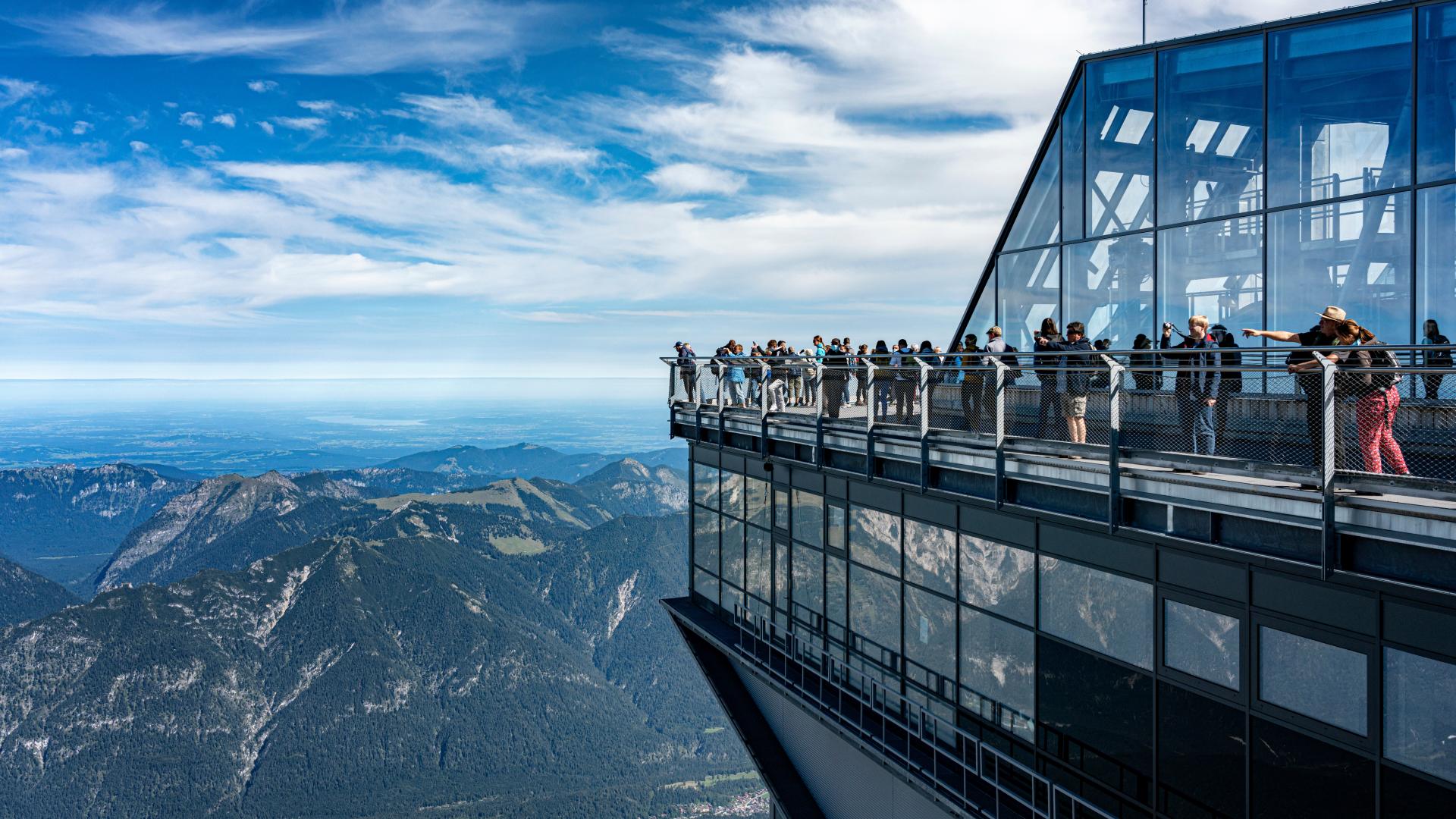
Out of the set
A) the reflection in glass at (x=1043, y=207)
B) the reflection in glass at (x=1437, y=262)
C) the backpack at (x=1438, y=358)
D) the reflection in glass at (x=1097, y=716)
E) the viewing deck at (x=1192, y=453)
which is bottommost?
the reflection in glass at (x=1097, y=716)

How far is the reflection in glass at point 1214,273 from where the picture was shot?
1831cm

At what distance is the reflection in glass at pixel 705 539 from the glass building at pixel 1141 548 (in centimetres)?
9

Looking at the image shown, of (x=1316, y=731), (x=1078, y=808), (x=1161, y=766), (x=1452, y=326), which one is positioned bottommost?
(x=1078, y=808)

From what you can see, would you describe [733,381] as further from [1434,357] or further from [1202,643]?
[1434,357]

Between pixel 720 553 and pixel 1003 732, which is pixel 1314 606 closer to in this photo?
pixel 1003 732

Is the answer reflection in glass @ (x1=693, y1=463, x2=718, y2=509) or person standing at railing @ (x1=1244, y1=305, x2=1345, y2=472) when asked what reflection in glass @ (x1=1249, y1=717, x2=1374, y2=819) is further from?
reflection in glass @ (x1=693, y1=463, x2=718, y2=509)

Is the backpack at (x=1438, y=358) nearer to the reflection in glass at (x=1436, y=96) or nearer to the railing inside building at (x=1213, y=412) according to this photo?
the railing inside building at (x=1213, y=412)

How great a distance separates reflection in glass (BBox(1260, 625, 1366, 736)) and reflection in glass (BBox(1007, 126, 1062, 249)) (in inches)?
587

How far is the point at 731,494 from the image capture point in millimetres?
22000

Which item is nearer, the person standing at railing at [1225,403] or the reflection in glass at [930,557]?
the person standing at railing at [1225,403]

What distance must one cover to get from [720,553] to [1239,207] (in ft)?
42.5

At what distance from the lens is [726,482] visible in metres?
22.2

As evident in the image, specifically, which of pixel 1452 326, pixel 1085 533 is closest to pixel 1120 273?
pixel 1452 326

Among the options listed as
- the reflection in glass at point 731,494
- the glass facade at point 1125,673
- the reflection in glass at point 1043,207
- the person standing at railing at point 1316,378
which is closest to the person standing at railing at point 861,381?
the glass facade at point 1125,673
